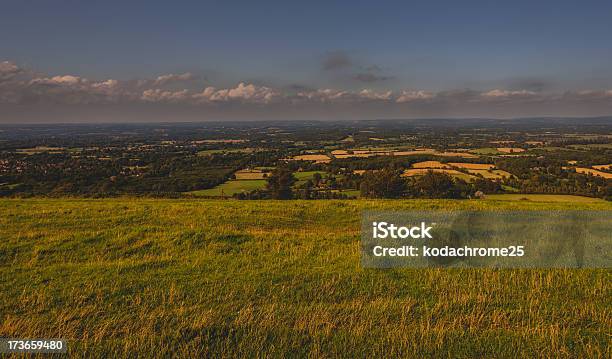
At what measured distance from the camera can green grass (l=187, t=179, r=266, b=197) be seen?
38969mm

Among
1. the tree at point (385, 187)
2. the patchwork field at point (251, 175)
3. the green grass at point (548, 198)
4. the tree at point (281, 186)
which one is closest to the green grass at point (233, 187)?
the tree at point (281, 186)

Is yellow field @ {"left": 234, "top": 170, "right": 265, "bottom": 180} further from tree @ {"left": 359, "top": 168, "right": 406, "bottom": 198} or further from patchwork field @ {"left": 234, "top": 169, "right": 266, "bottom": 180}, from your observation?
tree @ {"left": 359, "top": 168, "right": 406, "bottom": 198}

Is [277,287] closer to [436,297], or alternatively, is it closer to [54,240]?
[436,297]

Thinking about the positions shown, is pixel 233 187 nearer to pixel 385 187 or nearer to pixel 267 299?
pixel 385 187

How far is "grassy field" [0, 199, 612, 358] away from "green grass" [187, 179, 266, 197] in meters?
28.7

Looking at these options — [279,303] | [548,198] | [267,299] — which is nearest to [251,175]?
[548,198]

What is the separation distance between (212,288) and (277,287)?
123 centimetres

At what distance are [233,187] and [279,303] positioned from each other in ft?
125

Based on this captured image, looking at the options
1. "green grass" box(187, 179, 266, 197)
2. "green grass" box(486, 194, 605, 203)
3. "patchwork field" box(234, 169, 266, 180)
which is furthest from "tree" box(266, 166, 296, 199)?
"green grass" box(486, 194, 605, 203)

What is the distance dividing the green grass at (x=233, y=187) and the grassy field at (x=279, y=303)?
2866 cm

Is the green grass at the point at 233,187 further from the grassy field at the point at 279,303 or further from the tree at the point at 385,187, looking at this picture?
the grassy field at the point at 279,303

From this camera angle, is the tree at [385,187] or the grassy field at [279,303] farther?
the tree at [385,187]

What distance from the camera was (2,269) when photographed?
791 centimetres

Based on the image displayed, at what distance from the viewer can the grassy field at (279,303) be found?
14.9 ft
